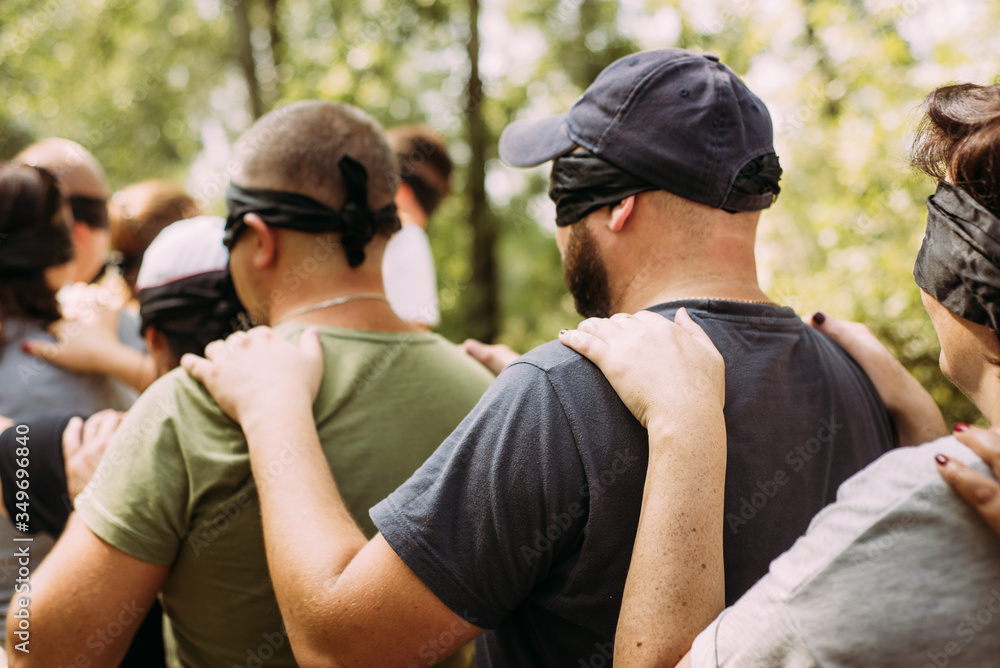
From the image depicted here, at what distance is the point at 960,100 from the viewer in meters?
1.43

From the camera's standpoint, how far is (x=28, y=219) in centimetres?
288

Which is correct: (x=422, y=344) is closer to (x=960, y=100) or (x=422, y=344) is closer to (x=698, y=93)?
(x=698, y=93)

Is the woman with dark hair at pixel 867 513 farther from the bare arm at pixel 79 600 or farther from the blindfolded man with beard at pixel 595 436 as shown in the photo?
the bare arm at pixel 79 600

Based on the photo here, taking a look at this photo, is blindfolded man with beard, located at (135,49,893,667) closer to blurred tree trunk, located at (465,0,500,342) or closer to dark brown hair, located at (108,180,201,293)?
dark brown hair, located at (108,180,201,293)

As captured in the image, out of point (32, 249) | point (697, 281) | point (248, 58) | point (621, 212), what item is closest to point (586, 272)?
point (621, 212)

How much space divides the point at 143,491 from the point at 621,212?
1414mm

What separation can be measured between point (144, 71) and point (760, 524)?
15.8m

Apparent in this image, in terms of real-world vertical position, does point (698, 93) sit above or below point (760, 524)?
above

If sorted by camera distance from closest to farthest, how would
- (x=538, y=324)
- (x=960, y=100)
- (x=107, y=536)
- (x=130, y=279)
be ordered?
(x=960, y=100) → (x=107, y=536) → (x=130, y=279) → (x=538, y=324)

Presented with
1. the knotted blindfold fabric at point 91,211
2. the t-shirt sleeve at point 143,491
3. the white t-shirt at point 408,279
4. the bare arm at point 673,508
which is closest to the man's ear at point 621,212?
the bare arm at point 673,508

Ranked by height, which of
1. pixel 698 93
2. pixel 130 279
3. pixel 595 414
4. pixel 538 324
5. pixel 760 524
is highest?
pixel 698 93

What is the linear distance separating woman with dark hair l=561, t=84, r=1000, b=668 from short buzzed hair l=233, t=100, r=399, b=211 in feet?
3.64

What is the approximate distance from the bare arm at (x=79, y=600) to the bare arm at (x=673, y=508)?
1271 millimetres

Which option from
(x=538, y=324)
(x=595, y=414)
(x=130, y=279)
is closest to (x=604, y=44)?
(x=538, y=324)
